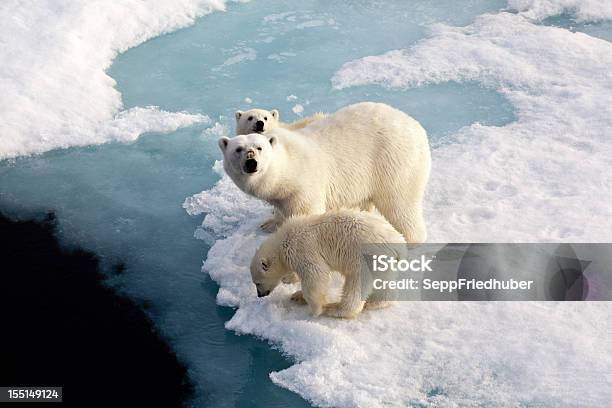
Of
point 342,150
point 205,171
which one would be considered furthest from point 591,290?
point 205,171

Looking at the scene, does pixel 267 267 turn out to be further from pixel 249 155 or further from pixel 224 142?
pixel 224 142

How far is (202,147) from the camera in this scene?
6.37 metres

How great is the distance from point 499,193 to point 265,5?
4.88 m

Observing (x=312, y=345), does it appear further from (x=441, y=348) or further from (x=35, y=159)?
(x=35, y=159)

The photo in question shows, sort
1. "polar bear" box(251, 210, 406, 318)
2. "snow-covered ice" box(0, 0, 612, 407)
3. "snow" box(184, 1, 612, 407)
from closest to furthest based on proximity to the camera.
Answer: "snow" box(184, 1, 612, 407), "snow-covered ice" box(0, 0, 612, 407), "polar bear" box(251, 210, 406, 318)

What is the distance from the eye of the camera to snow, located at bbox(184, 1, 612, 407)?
3830 mm

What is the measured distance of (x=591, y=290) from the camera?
4.60 metres

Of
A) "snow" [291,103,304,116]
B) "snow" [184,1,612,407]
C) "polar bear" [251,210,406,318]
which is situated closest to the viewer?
"snow" [184,1,612,407]

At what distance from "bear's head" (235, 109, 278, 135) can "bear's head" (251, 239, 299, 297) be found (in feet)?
3.79

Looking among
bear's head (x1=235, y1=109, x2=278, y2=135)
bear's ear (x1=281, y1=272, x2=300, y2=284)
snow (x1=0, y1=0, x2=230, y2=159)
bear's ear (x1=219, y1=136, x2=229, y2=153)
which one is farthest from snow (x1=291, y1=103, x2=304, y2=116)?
bear's ear (x1=281, y1=272, x2=300, y2=284)

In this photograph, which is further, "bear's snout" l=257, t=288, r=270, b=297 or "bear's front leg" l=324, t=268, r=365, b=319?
"bear's snout" l=257, t=288, r=270, b=297

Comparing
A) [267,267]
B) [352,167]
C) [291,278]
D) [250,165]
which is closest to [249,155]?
[250,165]

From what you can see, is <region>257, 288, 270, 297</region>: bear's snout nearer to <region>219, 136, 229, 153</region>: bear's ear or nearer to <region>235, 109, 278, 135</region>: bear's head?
<region>219, 136, 229, 153</region>: bear's ear

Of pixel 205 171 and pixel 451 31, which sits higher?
pixel 451 31
